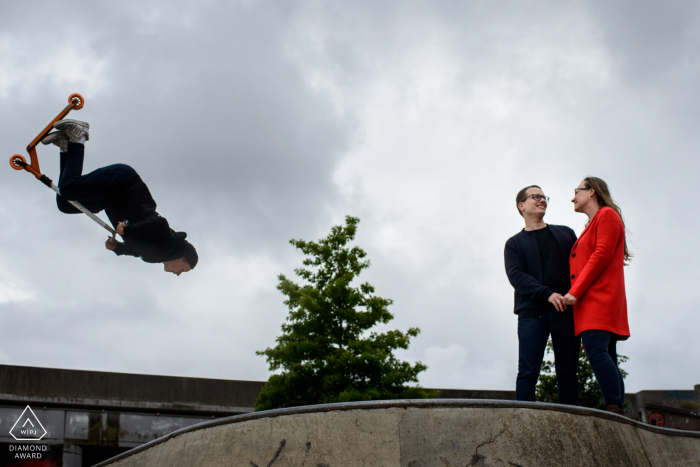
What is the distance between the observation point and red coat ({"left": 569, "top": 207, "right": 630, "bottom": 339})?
404cm

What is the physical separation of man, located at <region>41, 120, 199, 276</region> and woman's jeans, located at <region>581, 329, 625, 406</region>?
444 centimetres

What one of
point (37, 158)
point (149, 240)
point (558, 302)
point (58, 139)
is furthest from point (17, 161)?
point (558, 302)

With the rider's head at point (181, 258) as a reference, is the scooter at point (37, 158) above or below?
above

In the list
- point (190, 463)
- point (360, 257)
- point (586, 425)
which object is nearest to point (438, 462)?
point (586, 425)

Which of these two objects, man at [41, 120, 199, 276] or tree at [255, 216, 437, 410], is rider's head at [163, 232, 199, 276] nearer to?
man at [41, 120, 199, 276]

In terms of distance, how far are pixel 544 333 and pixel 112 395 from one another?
14.3 metres

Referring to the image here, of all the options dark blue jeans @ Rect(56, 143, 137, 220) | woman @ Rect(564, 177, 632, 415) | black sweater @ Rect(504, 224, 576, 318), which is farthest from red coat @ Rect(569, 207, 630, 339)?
dark blue jeans @ Rect(56, 143, 137, 220)

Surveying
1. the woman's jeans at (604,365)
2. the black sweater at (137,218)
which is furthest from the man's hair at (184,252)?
the woman's jeans at (604,365)

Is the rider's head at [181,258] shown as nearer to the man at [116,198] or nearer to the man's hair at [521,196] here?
the man at [116,198]

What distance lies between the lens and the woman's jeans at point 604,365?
3.93 meters

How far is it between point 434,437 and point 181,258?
159 inches

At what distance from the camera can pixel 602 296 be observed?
4070 mm

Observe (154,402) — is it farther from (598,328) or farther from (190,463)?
(598,328)

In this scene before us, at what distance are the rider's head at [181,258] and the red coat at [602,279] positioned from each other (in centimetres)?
433
